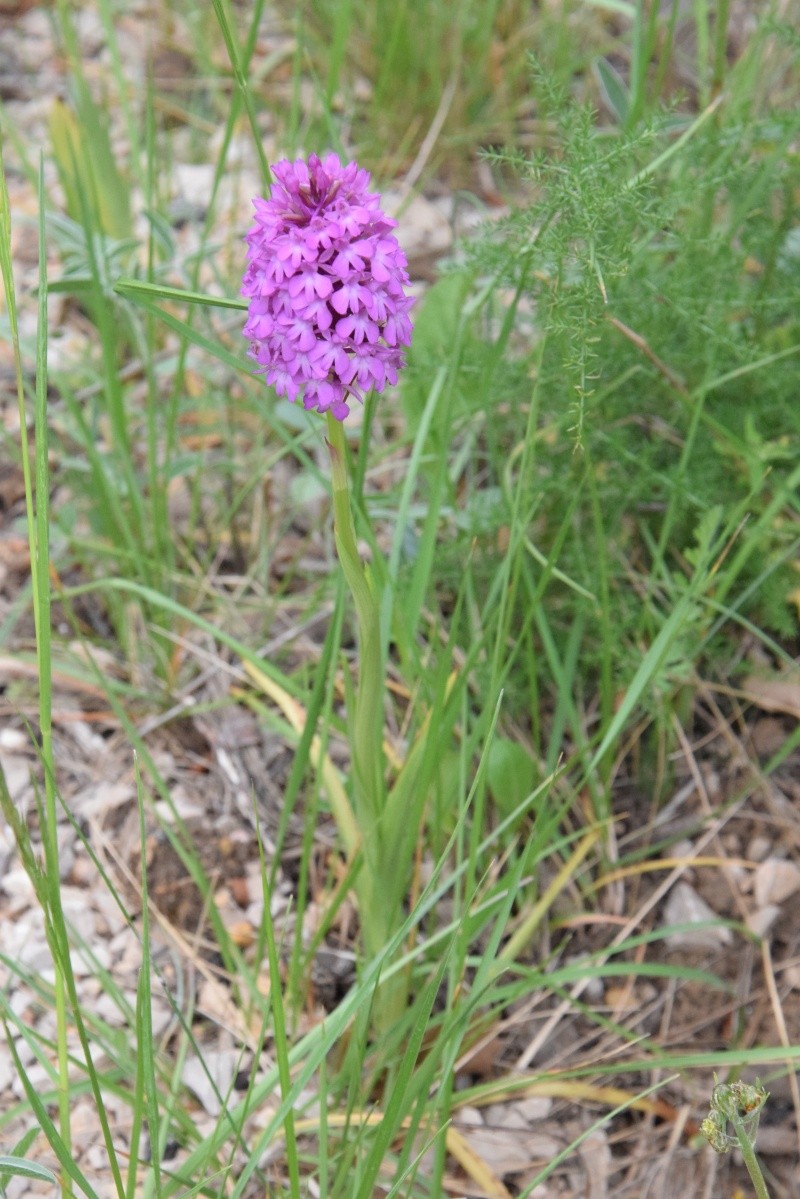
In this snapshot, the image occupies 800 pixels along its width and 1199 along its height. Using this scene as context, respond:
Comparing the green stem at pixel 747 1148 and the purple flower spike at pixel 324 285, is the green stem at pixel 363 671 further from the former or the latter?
the green stem at pixel 747 1148

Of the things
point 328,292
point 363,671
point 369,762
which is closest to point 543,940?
point 369,762

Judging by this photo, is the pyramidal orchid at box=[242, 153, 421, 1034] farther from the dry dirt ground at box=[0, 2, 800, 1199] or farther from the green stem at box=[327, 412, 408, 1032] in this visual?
the dry dirt ground at box=[0, 2, 800, 1199]

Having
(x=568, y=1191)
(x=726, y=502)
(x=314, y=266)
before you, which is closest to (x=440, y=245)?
(x=726, y=502)

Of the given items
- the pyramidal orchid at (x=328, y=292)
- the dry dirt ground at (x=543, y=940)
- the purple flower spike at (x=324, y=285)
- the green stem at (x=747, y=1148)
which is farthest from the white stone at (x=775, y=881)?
the purple flower spike at (x=324, y=285)

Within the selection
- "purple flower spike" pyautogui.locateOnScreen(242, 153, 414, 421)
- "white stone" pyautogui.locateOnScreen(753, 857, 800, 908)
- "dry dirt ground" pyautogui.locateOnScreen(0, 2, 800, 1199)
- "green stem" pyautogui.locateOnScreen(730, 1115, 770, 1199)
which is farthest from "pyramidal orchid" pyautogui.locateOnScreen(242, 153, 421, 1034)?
"white stone" pyautogui.locateOnScreen(753, 857, 800, 908)

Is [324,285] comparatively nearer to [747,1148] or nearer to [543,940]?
[747,1148]

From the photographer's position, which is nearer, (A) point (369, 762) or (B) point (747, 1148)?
(B) point (747, 1148)
